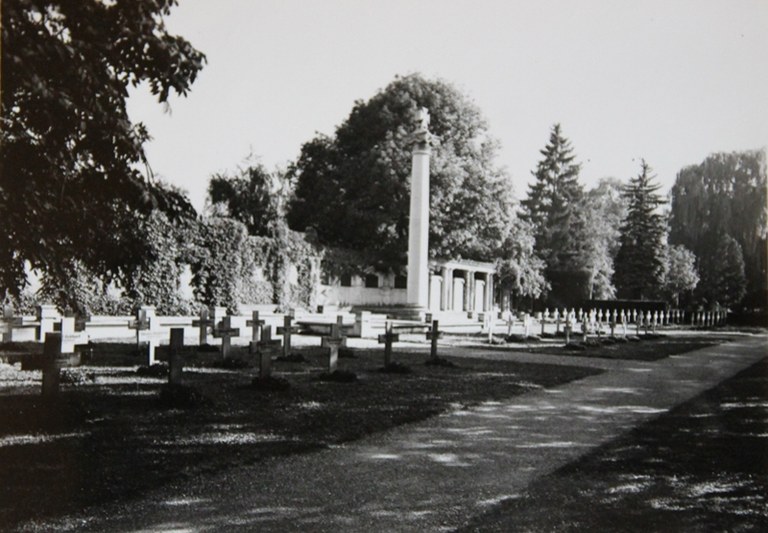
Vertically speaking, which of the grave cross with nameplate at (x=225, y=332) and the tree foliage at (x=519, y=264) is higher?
the tree foliage at (x=519, y=264)

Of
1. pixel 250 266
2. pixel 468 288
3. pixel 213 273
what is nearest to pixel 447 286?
pixel 468 288

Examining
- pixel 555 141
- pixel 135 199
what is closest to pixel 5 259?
pixel 135 199

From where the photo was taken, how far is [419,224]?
29125mm

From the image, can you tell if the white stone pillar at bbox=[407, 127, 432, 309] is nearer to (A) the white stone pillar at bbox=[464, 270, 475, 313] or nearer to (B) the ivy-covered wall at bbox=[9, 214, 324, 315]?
(B) the ivy-covered wall at bbox=[9, 214, 324, 315]

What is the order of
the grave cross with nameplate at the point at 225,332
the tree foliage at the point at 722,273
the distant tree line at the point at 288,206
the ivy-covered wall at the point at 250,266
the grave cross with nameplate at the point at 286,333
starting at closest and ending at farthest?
the distant tree line at the point at 288,206, the grave cross with nameplate at the point at 225,332, the grave cross with nameplate at the point at 286,333, the ivy-covered wall at the point at 250,266, the tree foliage at the point at 722,273

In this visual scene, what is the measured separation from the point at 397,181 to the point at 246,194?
10.9m

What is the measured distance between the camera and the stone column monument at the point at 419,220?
29.1m

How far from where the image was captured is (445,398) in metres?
10.2

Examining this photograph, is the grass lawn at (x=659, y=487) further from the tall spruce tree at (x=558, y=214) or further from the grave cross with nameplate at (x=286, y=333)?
the tall spruce tree at (x=558, y=214)

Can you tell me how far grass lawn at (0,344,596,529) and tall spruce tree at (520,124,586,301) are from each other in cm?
4412

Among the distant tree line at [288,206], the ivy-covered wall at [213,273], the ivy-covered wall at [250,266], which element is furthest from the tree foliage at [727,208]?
the ivy-covered wall at [213,273]

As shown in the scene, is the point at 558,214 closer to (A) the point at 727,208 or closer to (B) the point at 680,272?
(B) the point at 680,272

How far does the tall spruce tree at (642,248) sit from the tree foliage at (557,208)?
3789mm

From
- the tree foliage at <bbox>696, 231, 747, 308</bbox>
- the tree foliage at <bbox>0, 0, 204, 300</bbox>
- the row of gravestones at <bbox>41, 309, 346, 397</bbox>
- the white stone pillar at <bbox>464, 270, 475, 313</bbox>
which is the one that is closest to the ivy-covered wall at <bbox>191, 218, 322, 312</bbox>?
the white stone pillar at <bbox>464, 270, 475, 313</bbox>
